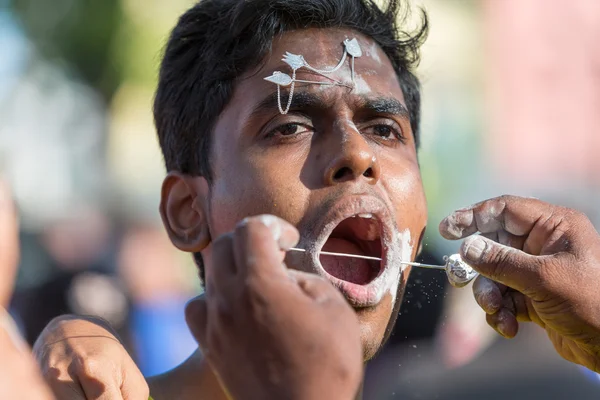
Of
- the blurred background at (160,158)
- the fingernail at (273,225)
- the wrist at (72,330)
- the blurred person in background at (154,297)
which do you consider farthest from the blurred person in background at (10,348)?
the blurred person in background at (154,297)

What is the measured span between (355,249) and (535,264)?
659mm

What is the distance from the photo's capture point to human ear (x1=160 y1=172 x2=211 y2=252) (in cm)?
281

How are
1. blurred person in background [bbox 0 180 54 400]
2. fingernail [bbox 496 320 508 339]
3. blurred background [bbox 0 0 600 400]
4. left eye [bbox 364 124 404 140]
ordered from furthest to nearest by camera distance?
1. blurred background [bbox 0 0 600 400]
2. left eye [bbox 364 124 404 140]
3. fingernail [bbox 496 320 508 339]
4. blurred person in background [bbox 0 180 54 400]

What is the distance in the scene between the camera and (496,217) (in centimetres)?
244

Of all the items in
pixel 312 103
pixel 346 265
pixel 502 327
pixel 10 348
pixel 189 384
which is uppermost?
pixel 10 348

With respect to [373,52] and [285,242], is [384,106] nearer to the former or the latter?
[373,52]

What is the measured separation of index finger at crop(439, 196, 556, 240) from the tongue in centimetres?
35

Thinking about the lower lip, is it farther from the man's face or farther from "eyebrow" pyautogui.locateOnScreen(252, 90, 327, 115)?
"eyebrow" pyautogui.locateOnScreen(252, 90, 327, 115)

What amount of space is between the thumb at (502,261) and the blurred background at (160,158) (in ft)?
7.28

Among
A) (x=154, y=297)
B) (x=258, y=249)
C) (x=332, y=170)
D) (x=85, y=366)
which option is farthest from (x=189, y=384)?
(x=154, y=297)

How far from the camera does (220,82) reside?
2.82 m

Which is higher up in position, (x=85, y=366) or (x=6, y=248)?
(x=6, y=248)

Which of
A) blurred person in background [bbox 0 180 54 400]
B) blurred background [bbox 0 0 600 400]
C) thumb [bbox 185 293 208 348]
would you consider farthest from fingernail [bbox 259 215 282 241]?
blurred background [bbox 0 0 600 400]

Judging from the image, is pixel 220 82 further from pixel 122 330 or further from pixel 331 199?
pixel 122 330
